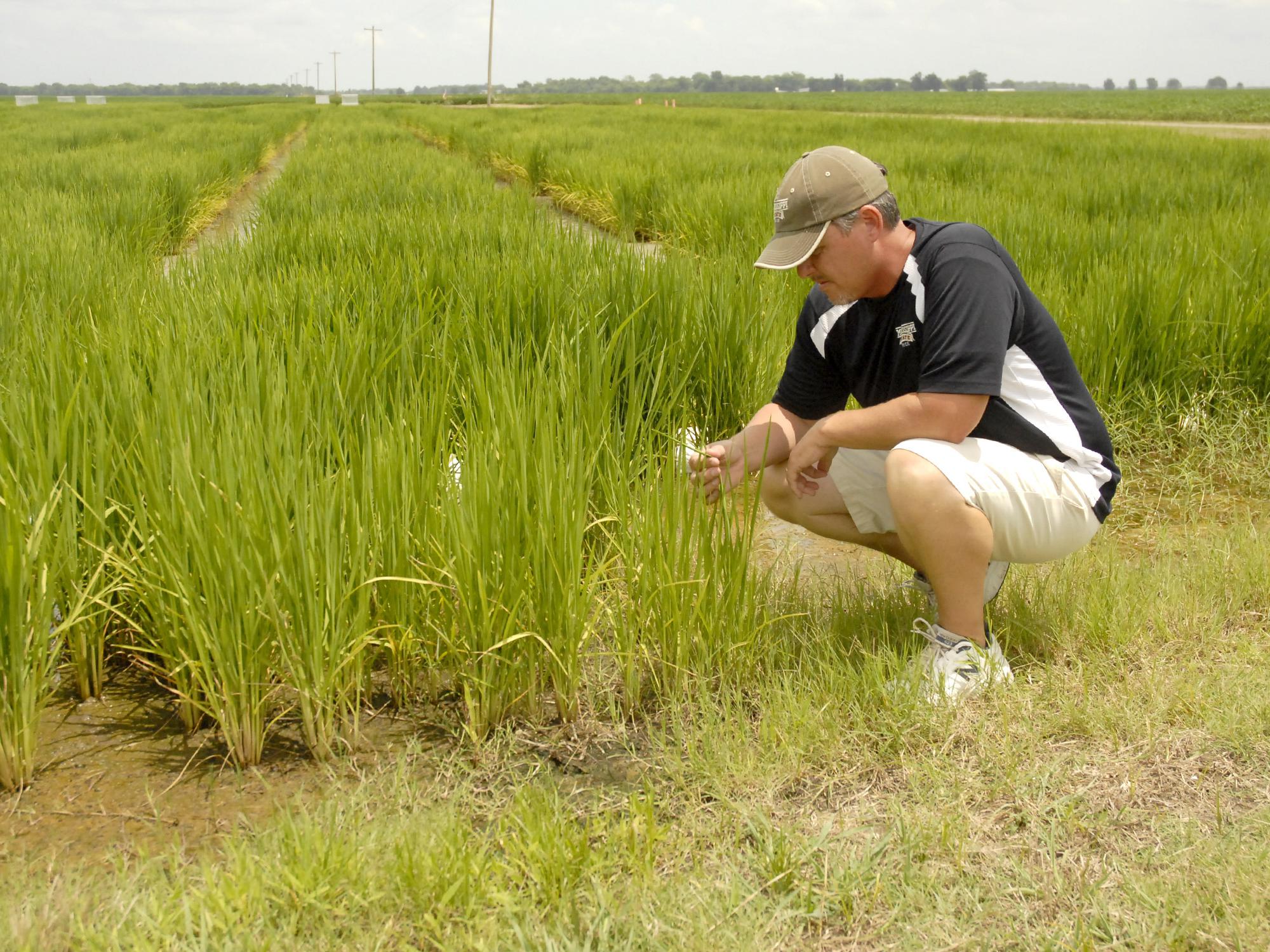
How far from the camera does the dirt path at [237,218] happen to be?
188 inches

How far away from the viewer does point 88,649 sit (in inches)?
72.6

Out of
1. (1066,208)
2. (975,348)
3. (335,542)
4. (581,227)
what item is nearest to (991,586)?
(975,348)

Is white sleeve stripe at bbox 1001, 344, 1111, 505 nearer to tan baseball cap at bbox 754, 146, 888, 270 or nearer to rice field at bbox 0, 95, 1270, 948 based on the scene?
rice field at bbox 0, 95, 1270, 948

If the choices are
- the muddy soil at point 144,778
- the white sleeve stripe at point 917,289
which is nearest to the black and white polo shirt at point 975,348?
the white sleeve stripe at point 917,289

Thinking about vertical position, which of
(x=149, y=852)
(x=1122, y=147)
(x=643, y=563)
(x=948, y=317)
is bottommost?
(x=149, y=852)

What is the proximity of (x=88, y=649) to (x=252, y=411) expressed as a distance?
1.70ft

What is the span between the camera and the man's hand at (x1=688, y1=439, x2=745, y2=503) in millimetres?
2068

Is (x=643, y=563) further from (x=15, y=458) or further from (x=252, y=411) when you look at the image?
(x=15, y=458)

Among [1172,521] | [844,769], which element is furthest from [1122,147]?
[844,769]

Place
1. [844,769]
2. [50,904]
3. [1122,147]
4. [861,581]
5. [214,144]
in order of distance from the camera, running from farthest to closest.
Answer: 1. [214,144]
2. [1122,147]
3. [861,581]
4. [844,769]
5. [50,904]

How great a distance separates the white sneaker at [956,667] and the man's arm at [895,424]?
36 centimetres

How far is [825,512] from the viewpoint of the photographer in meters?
2.31

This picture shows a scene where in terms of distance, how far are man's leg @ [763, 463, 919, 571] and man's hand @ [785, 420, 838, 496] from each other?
0.11 feet

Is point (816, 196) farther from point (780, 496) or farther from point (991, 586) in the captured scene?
point (991, 586)
